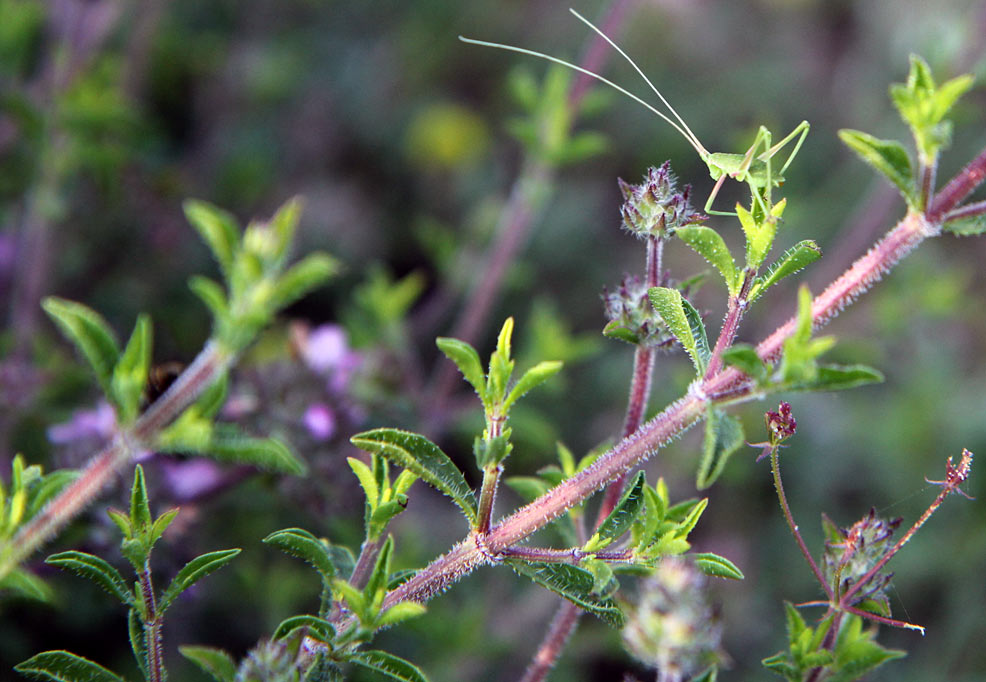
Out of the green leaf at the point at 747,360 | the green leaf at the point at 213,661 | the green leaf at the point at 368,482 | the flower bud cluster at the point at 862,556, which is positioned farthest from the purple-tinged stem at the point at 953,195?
the green leaf at the point at 213,661

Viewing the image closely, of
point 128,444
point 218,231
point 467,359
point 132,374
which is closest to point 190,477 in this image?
point 128,444

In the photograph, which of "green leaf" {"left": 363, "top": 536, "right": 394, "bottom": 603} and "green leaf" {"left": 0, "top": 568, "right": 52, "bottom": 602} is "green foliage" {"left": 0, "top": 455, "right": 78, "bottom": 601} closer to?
"green leaf" {"left": 0, "top": 568, "right": 52, "bottom": 602}

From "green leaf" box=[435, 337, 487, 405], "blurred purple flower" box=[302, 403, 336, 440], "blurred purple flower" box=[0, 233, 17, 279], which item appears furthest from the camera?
"blurred purple flower" box=[0, 233, 17, 279]

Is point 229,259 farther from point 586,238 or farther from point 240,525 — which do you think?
point 586,238

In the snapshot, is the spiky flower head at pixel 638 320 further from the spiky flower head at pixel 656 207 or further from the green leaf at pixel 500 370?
the green leaf at pixel 500 370

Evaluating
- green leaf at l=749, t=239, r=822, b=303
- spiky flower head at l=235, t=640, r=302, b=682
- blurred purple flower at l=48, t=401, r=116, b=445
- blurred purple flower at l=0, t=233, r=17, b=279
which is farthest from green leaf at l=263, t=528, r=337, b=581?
blurred purple flower at l=0, t=233, r=17, b=279
